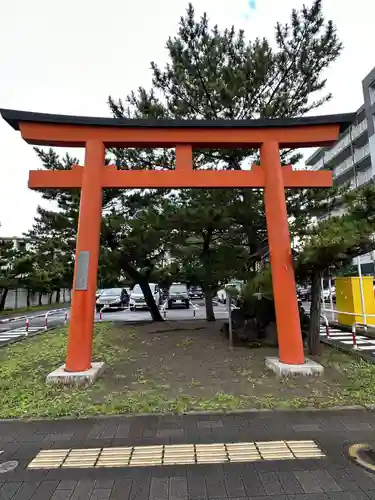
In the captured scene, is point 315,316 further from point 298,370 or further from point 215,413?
point 215,413

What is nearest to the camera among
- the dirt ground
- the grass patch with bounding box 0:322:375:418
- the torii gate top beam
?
the grass patch with bounding box 0:322:375:418

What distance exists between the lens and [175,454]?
299cm

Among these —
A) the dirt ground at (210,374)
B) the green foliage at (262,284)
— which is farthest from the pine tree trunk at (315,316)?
the green foliage at (262,284)

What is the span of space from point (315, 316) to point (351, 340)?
3159mm

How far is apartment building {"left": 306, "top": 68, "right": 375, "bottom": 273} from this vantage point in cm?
2592

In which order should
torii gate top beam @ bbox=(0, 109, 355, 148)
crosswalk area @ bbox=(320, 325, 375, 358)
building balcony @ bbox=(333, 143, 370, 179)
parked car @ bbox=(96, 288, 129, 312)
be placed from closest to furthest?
torii gate top beam @ bbox=(0, 109, 355, 148), crosswalk area @ bbox=(320, 325, 375, 358), parked car @ bbox=(96, 288, 129, 312), building balcony @ bbox=(333, 143, 370, 179)

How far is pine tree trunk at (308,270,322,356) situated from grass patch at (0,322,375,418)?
285mm

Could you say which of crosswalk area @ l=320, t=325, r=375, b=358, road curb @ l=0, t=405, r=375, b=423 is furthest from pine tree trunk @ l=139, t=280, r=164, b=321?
road curb @ l=0, t=405, r=375, b=423

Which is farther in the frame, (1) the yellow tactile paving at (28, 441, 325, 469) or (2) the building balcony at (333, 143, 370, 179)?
(2) the building balcony at (333, 143, 370, 179)

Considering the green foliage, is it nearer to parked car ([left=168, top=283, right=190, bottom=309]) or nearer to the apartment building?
parked car ([left=168, top=283, right=190, bottom=309])

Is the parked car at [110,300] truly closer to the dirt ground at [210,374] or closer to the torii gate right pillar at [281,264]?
the dirt ground at [210,374]

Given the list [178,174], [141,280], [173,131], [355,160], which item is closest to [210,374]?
[178,174]

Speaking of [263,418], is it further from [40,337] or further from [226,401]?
[40,337]

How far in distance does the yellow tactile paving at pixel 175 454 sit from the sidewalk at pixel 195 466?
7cm
